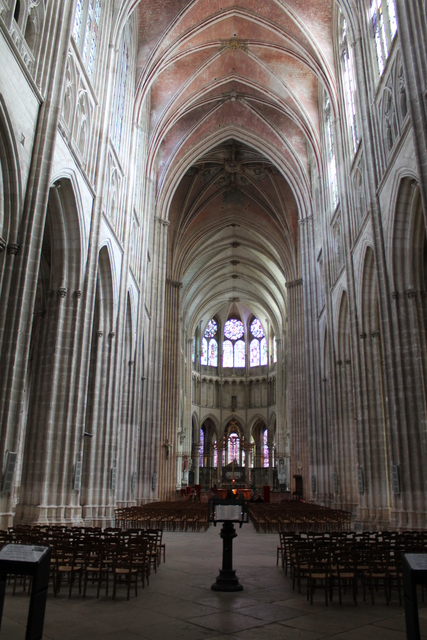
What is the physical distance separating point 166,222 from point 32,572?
29329mm

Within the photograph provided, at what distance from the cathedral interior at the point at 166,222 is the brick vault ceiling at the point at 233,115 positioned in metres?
0.13

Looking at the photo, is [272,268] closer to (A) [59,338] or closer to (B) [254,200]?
(B) [254,200]

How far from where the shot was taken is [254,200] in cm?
4112

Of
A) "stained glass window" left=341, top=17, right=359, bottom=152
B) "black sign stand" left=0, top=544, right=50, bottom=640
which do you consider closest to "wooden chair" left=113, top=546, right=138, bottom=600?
"black sign stand" left=0, top=544, right=50, bottom=640

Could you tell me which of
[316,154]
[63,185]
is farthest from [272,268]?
A: [63,185]

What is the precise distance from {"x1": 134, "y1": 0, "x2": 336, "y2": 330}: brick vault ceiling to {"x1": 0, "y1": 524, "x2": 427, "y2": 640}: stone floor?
21910 mm

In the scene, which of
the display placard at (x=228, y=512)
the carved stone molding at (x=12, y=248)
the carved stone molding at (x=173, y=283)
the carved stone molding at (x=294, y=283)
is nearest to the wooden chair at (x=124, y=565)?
the display placard at (x=228, y=512)

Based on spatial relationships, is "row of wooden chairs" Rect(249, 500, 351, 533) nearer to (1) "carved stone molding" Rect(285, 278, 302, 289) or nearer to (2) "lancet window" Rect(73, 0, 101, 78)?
(2) "lancet window" Rect(73, 0, 101, 78)

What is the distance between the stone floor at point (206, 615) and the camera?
5336mm

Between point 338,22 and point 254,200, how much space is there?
59.0ft

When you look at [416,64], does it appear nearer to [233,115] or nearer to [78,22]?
[78,22]

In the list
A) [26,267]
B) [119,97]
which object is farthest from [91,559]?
[119,97]

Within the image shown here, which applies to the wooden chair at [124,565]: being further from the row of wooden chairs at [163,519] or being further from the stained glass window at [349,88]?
the stained glass window at [349,88]

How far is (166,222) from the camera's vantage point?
32625 millimetres
